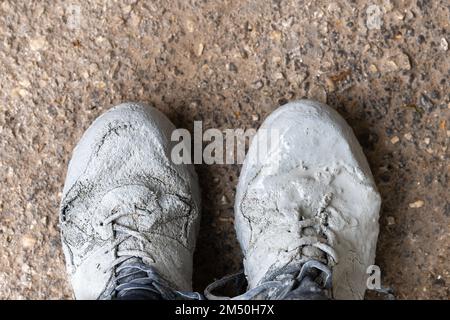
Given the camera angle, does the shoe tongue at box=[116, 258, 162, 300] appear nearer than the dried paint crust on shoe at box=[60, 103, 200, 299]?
Yes

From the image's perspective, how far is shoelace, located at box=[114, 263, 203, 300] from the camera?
1.27 metres

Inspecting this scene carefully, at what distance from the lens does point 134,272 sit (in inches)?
52.1

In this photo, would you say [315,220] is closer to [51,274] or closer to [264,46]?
[264,46]

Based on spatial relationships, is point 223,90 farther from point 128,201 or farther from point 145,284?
point 145,284

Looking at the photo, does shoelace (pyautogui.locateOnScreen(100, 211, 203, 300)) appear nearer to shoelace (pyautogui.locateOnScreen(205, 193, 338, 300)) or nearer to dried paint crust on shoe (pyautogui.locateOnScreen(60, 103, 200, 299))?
dried paint crust on shoe (pyautogui.locateOnScreen(60, 103, 200, 299))

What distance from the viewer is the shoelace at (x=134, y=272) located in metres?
1.28

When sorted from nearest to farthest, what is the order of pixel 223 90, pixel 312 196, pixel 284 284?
pixel 284 284
pixel 312 196
pixel 223 90

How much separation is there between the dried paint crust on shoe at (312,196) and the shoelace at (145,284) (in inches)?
6.6

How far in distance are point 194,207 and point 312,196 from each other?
0.28 meters

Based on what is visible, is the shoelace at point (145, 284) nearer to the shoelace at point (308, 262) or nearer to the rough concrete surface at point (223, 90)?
the shoelace at point (308, 262)

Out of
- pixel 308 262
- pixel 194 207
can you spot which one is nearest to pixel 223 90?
pixel 194 207

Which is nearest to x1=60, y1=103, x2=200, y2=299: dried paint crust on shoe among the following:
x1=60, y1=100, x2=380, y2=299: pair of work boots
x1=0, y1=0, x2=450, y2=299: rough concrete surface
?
x1=60, y1=100, x2=380, y2=299: pair of work boots

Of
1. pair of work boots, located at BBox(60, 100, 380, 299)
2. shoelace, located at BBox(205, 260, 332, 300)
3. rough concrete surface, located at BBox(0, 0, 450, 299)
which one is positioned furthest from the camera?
rough concrete surface, located at BBox(0, 0, 450, 299)

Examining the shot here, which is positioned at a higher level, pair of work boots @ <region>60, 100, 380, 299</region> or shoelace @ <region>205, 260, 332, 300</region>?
pair of work boots @ <region>60, 100, 380, 299</region>
